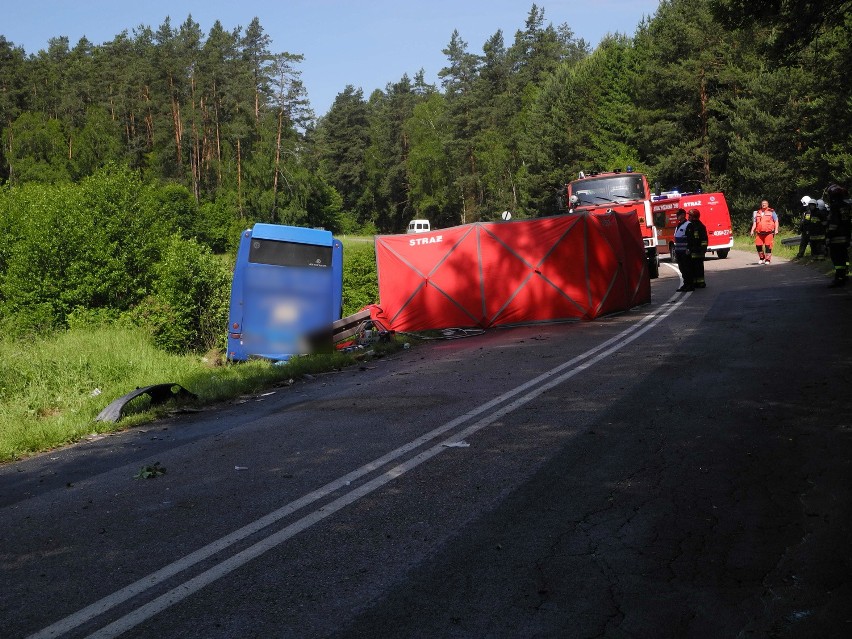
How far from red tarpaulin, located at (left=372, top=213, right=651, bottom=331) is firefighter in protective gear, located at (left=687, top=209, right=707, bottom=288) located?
221 centimetres

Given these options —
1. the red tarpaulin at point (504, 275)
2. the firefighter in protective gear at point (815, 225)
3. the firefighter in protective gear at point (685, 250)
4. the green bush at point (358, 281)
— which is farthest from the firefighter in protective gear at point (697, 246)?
the green bush at point (358, 281)

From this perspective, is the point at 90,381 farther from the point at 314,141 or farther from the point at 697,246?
the point at 314,141

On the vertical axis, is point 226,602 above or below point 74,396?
above

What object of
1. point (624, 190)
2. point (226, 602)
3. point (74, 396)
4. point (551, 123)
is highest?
point (551, 123)

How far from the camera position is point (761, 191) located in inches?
2233

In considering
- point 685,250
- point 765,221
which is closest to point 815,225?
point 765,221

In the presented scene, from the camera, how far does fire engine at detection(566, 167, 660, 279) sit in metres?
26.0

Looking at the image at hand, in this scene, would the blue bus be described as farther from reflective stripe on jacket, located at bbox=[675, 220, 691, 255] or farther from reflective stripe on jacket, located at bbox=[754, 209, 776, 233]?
reflective stripe on jacket, located at bbox=[754, 209, 776, 233]

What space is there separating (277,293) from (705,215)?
20.5 m

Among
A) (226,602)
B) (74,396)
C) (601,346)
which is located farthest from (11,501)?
(601,346)

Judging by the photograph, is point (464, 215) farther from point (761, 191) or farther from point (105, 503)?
point (105, 503)

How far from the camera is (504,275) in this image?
17.6 m

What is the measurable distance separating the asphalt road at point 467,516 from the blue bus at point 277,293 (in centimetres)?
1012

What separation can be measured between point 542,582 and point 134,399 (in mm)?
7563
